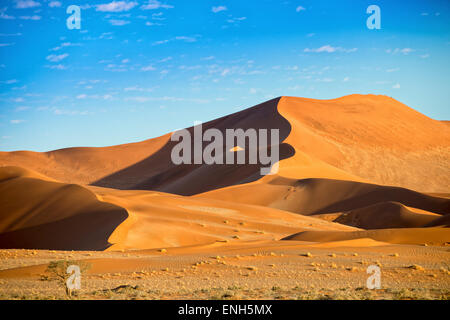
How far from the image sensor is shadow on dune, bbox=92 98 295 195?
55281 mm

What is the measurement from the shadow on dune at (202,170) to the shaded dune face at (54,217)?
2461 centimetres

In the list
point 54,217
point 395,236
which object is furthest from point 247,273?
point 54,217

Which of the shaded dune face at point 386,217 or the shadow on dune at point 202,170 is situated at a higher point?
the shadow on dune at point 202,170

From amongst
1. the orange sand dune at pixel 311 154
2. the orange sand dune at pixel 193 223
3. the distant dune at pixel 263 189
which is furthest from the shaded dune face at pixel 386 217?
the orange sand dune at pixel 311 154

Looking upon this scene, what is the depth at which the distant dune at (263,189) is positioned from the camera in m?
24.0

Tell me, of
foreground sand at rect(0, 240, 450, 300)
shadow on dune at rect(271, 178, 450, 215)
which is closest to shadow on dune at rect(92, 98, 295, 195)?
shadow on dune at rect(271, 178, 450, 215)

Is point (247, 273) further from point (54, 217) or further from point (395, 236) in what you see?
point (54, 217)

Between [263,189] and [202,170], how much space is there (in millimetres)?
19210

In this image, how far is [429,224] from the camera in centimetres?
2972

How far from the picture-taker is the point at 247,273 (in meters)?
13.4

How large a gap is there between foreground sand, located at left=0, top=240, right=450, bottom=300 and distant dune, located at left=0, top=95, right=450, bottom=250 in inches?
205

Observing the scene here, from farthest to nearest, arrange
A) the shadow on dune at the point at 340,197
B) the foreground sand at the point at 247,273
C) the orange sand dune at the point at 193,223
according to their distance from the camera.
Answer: the shadow on dune at the point at 340,197
the orange sand dune at the point at 193,223
the foreground sand at the point at 247,273

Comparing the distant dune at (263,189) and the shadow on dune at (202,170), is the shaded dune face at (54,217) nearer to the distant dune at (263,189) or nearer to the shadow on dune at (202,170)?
the distant dune at (263,189)
